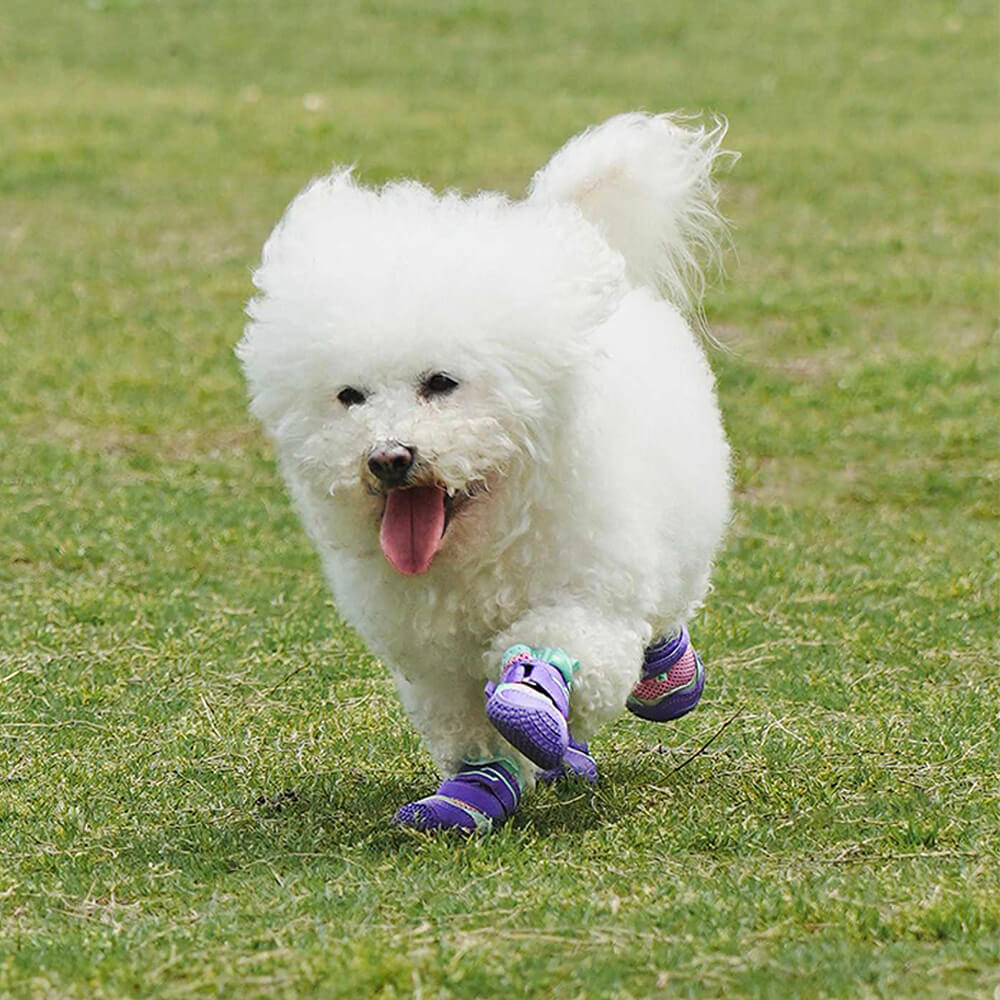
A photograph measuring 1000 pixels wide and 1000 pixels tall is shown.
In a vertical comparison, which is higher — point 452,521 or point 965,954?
point 452,521

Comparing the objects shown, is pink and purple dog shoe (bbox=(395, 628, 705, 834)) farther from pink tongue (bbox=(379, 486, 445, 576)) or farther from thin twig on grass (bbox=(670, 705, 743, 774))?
pink tongue (bbox=(379, 486, 445, 576))

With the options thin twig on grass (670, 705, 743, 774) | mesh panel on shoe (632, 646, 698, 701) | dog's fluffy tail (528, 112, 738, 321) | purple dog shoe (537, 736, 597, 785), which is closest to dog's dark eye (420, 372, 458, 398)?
dog's fluffy tail (528, 112, 738, 321)

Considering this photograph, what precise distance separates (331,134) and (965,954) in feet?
48.4

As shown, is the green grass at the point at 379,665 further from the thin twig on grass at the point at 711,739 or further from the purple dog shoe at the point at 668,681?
the purple dog shoe at the point at 668,681

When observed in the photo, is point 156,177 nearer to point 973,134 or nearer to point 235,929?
point 973,134

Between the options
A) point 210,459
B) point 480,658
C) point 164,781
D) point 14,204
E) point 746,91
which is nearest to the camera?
point 480,658

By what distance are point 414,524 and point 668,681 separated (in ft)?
4.59

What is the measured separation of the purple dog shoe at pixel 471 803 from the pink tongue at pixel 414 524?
0.73 meters

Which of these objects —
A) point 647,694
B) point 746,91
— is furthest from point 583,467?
point 746,91

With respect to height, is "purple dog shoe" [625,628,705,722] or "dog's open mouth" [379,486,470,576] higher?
"dog's open mouth" [379,486,470,576]

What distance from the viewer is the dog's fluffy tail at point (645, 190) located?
19.1ft

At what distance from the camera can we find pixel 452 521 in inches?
195

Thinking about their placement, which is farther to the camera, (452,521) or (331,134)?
(331,134)

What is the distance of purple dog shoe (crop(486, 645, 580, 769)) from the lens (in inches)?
187
